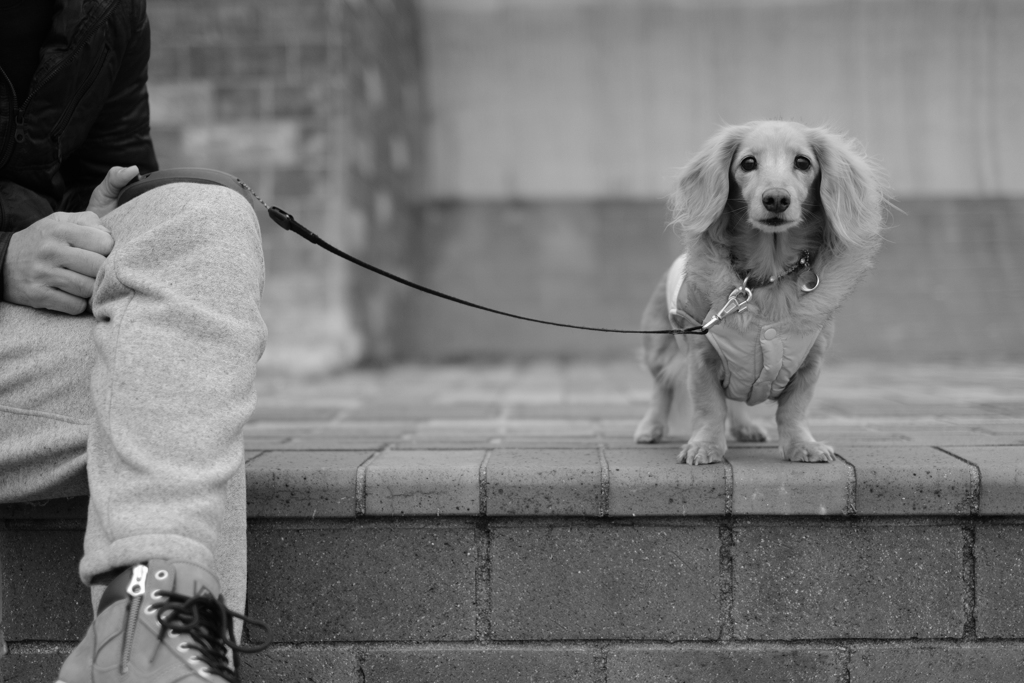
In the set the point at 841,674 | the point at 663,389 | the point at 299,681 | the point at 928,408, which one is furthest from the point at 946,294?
the point at 299,681

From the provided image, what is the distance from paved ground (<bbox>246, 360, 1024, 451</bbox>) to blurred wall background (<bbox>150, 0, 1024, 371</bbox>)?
2.36ft

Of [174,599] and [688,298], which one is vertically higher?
[688,298]

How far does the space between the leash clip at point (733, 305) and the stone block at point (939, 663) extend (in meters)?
0.65

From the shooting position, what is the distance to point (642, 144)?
588 centimetres

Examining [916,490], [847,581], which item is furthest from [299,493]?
[916,490]

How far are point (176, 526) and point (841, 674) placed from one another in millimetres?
1151

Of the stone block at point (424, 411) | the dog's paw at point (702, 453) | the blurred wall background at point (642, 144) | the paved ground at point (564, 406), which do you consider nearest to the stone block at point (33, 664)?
the paved ground at point (564, 406)

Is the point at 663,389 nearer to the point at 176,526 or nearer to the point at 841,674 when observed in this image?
the point at 841,674

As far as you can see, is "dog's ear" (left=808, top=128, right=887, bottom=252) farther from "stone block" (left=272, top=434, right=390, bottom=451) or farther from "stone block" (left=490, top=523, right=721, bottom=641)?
"stone block" (left=272, top=434, right=390, bottom=451)

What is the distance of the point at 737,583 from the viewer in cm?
159

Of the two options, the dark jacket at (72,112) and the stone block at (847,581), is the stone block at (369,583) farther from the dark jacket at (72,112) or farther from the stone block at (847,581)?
the dark jacket at (72,112)

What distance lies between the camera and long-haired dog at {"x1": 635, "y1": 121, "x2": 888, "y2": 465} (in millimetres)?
1757

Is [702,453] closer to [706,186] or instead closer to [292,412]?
[706,186]

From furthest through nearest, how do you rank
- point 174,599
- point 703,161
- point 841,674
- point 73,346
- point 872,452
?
point 703,161, point 872,452, point 841,674, point 73,346, point 174,599
